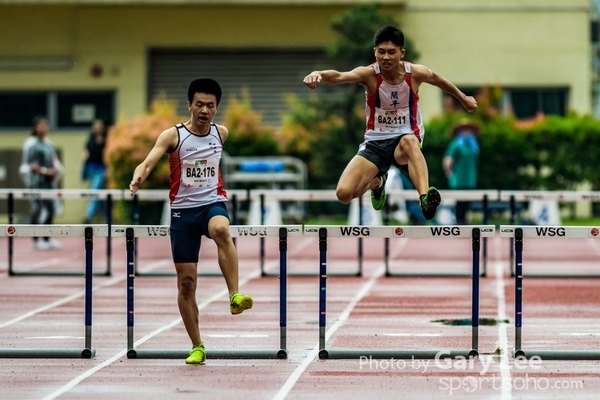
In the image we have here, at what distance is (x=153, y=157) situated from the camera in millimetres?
10289

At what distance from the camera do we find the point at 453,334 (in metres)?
12.5

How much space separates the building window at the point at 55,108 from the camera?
3394cm

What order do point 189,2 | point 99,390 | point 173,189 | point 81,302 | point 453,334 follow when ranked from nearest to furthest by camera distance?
1. point 99,390
2. point 173,189
3. point 453,334
4. point 81,302
5. point 189,2

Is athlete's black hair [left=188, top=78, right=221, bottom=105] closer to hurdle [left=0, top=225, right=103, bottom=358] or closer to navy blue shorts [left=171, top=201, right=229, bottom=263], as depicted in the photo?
navy blue shorts [left=171, top=201, right=229, bottom=263]

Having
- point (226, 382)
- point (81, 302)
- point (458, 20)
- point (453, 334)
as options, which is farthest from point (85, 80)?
point (226, 382)

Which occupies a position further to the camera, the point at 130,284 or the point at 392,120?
the point at 392,120

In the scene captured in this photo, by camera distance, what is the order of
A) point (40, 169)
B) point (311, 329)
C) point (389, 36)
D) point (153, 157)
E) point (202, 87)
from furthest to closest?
point (40, 169)
point (311, 329)
point (389, 36)
point (202, 87)
point (153, 157)

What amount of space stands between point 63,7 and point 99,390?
A: 2559 centimetres

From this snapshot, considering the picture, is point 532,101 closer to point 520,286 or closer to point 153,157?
point 520,286

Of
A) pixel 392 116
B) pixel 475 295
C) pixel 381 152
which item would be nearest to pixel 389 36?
pixel 392 116

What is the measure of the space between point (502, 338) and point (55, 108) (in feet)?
77.1

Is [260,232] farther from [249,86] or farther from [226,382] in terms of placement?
[249,86]

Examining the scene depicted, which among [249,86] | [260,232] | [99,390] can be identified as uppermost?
[249,86]

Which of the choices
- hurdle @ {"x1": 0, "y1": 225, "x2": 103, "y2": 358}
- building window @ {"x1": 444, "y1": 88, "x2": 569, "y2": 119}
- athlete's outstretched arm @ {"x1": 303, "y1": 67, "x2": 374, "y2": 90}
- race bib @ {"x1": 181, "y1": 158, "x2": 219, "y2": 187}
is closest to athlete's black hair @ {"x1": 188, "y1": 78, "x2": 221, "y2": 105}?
race bib @ {"x1": 181, "y1": 158, "x2": 219, "y2": 187}
